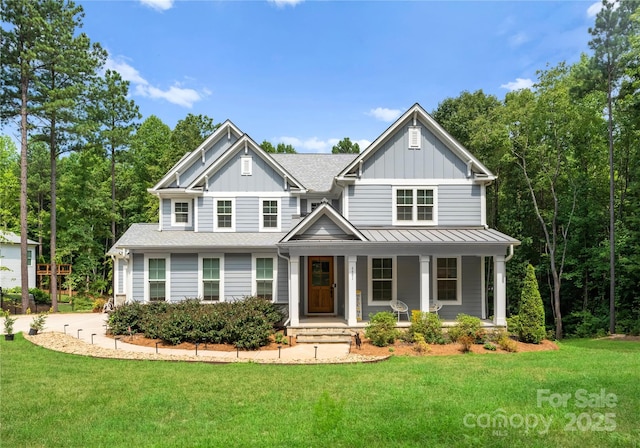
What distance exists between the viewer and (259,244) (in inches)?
619

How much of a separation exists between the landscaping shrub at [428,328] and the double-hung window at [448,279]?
246cm

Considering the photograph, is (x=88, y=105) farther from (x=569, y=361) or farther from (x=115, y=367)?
(x=569, y=361)

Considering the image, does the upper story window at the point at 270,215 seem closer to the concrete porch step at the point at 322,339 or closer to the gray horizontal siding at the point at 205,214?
the gray horizontal siding at the point at 205,214

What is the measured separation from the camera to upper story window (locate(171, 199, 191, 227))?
17.7 meters

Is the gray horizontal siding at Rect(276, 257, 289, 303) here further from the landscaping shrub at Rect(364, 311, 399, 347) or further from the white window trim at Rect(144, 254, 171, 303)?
the landscaping shrub at Rect(364, 311, 399, 347)

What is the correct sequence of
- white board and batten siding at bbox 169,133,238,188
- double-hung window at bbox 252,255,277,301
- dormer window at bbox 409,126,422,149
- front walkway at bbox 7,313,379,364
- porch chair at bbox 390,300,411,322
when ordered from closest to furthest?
front walkway at bbox 7,313,379,364, porch chair at bbox 390,300,411,322, dormer window at bbox 409,126,422,149, double-hung window at bbox 252,255,277,301, white board and batten siding at bbox 169,133,238,188

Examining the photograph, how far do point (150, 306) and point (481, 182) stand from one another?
14.1 meters

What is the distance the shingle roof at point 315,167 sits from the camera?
18719 mm

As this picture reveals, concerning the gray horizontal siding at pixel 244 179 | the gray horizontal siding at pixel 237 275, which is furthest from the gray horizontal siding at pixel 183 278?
the gray horizontal siding at pixel 244 179

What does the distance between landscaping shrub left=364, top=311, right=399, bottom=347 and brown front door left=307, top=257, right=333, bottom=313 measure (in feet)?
11.9

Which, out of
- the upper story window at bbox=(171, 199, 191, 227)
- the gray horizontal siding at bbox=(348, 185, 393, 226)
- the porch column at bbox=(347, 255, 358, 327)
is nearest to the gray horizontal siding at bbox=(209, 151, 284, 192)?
the upper story window at bbox=(171, 199, 191, 227)

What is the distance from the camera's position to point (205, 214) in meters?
17.1

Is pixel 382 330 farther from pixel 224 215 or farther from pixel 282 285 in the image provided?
pixel 224 215

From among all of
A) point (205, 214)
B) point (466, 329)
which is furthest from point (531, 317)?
point (205, 214)
